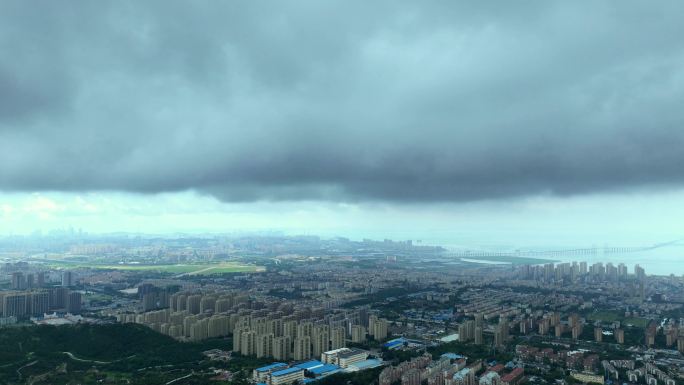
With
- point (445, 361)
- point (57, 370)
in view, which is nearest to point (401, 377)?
point (445, 361)

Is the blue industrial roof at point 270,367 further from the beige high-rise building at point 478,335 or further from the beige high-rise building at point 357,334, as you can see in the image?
the beige high-rise building at point 478,335

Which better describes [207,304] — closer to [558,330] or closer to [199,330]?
[199,330]

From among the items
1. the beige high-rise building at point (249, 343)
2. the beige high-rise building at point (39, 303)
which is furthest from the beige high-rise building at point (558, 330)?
the beige high-rise building at point (39, 303)

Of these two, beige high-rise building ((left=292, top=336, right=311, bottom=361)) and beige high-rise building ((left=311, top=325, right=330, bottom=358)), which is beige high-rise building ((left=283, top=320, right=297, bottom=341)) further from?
beige high-rise building ((left=292, top=336, right=311, bottom=361))

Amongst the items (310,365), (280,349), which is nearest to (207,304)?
(280,349)

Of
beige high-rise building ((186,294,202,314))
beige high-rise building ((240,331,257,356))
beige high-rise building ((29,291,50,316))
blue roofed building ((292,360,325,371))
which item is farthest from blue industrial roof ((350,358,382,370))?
beige high-rise building ((29,291,50,316))
